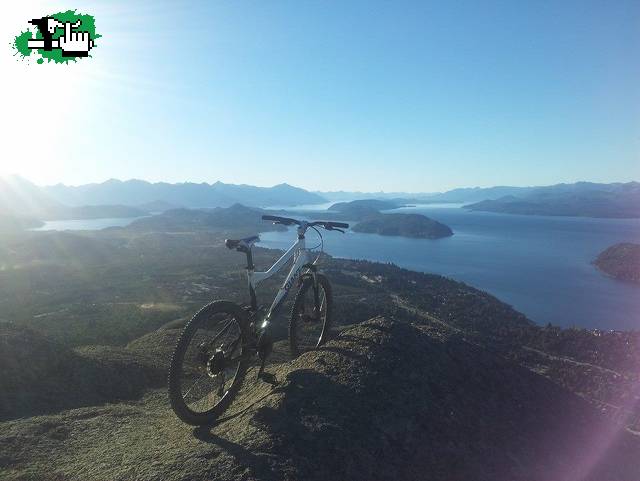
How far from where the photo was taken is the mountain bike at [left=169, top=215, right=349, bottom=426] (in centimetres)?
596

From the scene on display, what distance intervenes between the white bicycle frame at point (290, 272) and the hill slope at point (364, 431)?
4.06 feet

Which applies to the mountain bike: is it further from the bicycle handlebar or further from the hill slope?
the hill slope

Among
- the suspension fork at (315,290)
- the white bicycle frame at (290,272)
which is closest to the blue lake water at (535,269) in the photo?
the suspension fork at (315,290)

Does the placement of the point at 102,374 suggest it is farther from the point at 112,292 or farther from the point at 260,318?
the point at 112,292

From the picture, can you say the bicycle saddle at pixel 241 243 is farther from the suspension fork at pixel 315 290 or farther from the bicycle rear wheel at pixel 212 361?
the suspension fork at pixel 315 290

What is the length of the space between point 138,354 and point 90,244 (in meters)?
140

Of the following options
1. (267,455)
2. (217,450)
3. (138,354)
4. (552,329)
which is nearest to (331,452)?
(267,455)

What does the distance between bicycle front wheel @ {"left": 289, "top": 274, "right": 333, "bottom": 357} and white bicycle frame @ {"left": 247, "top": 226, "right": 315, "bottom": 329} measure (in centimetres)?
35

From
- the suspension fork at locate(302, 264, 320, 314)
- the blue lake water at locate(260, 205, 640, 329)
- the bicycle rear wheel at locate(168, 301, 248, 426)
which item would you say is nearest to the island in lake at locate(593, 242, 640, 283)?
the blue lake water at locate(260, 205, 640, 329)

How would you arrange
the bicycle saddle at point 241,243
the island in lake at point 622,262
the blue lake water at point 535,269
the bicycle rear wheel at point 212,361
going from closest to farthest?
the bicycle rear wheel at point 212,361 < the bicycle saddle at point 241,243 < the blue lake water at point 535,269 < the island in lake at point 622,262

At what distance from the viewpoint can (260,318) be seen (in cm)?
734

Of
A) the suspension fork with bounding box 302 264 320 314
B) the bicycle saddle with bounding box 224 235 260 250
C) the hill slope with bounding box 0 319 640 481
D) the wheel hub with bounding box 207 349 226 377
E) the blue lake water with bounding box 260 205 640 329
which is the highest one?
the bicycle saddle with bounding box 224 235 260 250

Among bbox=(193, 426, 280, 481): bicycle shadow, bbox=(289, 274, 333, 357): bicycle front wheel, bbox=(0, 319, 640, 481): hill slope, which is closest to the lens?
bbox=(193, 426, 280, 481): bicycle shadow

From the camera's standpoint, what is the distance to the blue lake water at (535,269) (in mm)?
85125
